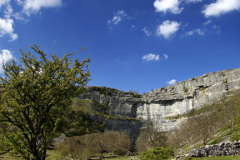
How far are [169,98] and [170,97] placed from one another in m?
0.64

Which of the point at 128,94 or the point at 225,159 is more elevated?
the point at 128,94

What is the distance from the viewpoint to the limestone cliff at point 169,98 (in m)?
60.1

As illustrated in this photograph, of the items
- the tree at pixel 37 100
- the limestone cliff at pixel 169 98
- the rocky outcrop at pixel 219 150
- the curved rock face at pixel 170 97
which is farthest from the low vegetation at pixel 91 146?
the curved rock face at pixel 170 97

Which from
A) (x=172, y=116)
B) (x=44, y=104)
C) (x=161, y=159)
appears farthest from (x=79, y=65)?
(x=172, y=116)

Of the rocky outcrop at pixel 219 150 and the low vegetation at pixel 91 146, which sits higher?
the rocky outcrop at pixel 219 150

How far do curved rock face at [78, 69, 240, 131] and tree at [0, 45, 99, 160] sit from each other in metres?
62.3

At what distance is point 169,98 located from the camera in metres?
74.8

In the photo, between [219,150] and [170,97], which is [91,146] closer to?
[219,150]

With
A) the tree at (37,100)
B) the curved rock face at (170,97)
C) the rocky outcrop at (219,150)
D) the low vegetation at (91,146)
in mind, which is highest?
the curved rock face at (170,97)

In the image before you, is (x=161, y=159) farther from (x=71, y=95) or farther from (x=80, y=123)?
(x=71, y=95)

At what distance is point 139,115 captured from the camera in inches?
3155

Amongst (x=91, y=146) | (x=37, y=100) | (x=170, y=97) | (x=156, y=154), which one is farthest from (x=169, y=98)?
(x=37, y=100)

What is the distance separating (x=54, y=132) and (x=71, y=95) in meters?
2.31

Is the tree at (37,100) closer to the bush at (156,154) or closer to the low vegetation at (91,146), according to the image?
the bush at (156,154)
